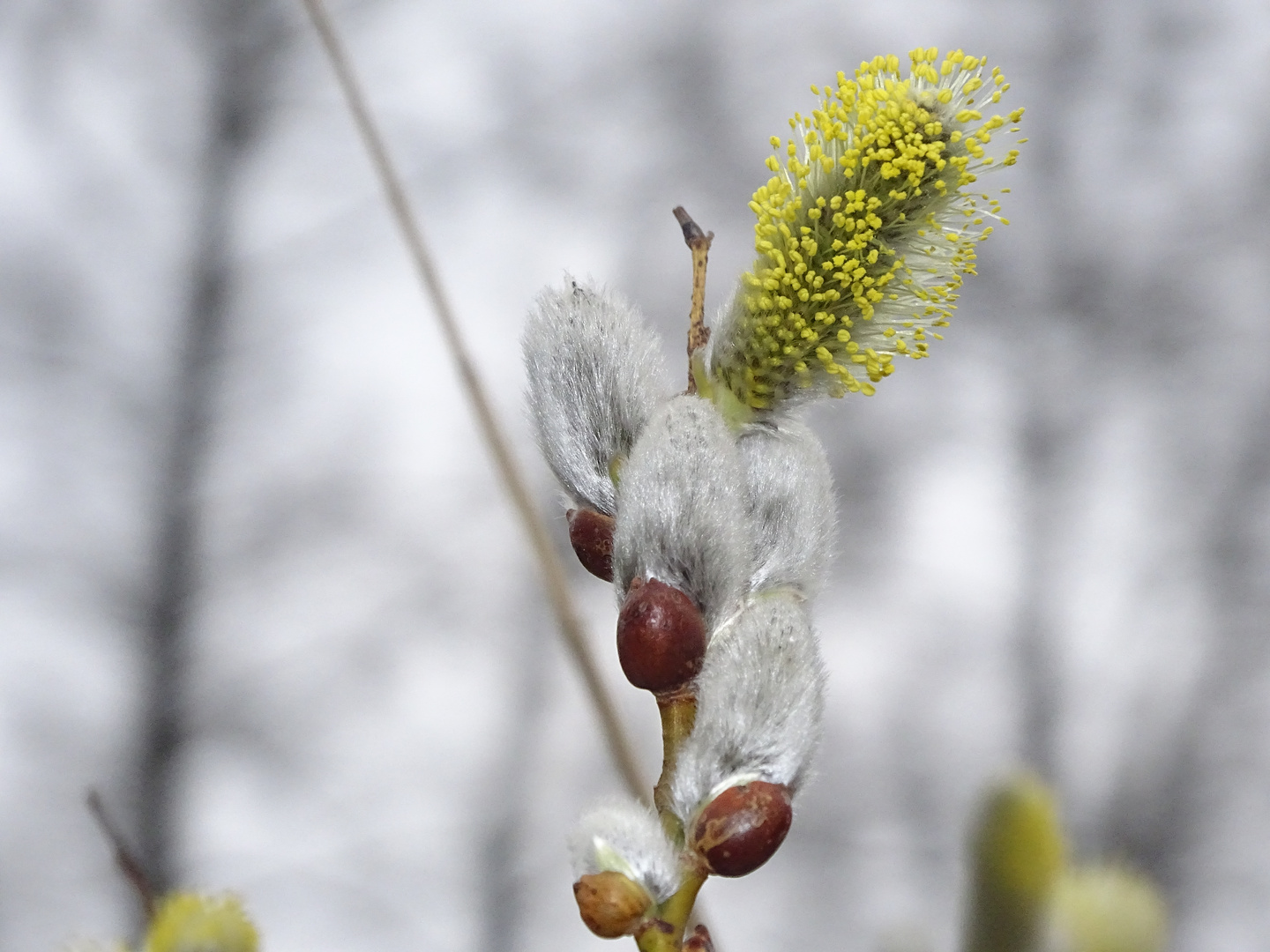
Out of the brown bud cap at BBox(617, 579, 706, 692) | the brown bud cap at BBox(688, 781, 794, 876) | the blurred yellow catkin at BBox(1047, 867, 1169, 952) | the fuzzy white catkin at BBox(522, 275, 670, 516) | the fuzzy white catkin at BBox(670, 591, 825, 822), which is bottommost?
the blurred yellow catkin at BBox(1047, 867, 1169, 952)

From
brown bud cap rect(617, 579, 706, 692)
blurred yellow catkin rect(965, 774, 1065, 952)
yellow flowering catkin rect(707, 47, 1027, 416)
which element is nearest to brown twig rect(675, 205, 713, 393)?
yellow flowering catkin rect(707, 47, 1027, 416)

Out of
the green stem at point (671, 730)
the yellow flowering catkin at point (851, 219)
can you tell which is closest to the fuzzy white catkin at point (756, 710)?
the green stem at point (671, 730)

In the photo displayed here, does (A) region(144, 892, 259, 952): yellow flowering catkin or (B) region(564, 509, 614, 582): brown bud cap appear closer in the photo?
(A) region(144, 892, 259, 952): yellow flowering catkin

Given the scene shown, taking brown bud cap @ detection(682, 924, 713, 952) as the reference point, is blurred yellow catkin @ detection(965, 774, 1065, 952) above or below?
below

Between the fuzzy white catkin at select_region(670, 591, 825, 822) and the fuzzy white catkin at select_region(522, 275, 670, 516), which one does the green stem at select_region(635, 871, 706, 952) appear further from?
the fuzzy white catkin at select_region(522, 275, 670, 516)

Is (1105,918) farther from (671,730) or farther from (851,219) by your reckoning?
(851,219)

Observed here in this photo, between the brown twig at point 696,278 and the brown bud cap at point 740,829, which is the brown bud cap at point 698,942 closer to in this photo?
the brown bud cap at point 740,829

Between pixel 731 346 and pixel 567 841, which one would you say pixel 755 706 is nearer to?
pixel 567 841

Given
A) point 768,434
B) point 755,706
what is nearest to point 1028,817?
point 755,706
